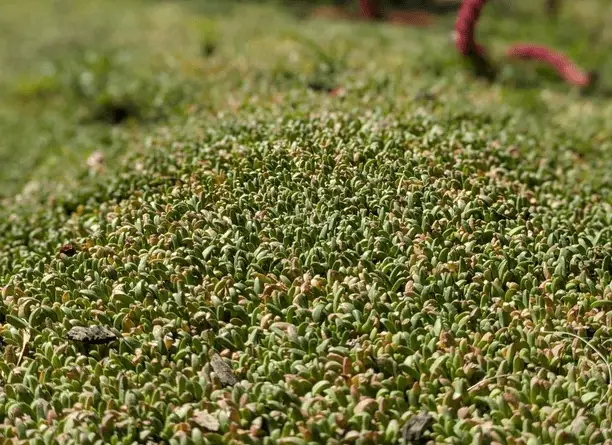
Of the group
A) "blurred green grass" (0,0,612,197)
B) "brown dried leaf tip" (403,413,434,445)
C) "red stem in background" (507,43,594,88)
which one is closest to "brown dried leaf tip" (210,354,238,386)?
"brown dried leaf tip" (403,413,434,445)

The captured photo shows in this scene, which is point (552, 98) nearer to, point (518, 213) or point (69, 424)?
point (518, 213)

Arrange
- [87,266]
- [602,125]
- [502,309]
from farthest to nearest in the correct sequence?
[602,125], [87,266], [502,309]

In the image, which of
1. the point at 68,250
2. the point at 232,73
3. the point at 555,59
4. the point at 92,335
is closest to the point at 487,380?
the point at 92,335

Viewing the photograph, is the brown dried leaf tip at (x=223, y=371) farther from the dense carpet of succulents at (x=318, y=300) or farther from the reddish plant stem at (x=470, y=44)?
the reddish plant stem at (x=470, y=44)

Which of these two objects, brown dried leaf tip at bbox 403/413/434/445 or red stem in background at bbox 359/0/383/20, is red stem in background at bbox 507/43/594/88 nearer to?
red stem in background at bbox 359/0/383/20

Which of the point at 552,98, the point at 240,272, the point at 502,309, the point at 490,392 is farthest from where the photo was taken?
the point at 552,98

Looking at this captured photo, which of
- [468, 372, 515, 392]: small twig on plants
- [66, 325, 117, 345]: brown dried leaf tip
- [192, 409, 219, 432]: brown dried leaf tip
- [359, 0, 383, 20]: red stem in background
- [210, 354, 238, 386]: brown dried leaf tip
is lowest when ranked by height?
[192, 409, 219, 432]: brown dried leaf tip

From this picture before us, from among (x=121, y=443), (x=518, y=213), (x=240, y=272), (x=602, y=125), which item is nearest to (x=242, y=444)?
(x=121, y=443)

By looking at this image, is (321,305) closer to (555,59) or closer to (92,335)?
(92,335)
